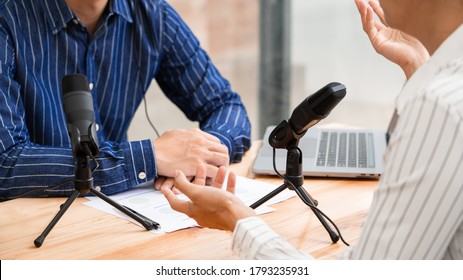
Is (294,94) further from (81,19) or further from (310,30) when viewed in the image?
(81,19)

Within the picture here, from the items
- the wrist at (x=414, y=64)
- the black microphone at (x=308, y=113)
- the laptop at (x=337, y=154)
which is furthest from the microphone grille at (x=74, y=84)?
the wrist at (x=414, y=64)

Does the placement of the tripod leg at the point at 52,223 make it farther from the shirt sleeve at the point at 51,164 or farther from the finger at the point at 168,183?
the finger at the point at 168,183

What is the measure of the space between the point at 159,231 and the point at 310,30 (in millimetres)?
2083

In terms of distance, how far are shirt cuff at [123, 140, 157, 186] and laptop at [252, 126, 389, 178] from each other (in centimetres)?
26

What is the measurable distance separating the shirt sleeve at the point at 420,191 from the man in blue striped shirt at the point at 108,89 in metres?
0.74

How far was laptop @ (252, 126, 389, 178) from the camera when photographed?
1554 mm

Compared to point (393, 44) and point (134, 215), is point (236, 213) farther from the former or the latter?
point (393, 44)

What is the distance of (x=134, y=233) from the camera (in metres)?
1.20

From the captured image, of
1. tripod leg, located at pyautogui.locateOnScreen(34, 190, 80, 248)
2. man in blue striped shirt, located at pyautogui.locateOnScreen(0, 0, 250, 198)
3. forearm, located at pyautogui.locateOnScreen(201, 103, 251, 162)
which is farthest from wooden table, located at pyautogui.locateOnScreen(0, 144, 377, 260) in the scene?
forearm, located at pyautogui.locateOnScreen(201, 103, 251, 162)

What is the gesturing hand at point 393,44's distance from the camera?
152 centimetres

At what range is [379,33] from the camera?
156 centimetres

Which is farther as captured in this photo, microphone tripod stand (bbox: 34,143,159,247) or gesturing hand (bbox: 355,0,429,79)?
gesturing hand (bbox: 355,0,429,79)

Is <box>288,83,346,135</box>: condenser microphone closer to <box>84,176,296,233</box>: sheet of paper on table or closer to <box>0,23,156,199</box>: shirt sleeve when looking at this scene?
<box>84,176,296,233</box>: sheet of paper on table
